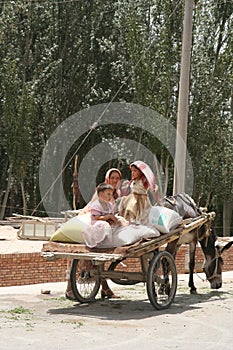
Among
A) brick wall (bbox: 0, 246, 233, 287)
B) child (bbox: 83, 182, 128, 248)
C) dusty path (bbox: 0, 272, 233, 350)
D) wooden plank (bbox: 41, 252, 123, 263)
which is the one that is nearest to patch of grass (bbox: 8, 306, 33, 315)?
dusty path (bbox: 0, 272, 233, 350)

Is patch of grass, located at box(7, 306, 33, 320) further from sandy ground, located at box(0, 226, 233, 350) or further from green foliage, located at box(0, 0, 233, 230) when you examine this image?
green foliage, located at box(0, 0, 233, 230)

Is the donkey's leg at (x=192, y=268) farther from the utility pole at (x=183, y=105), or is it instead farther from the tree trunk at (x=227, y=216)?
the tree trunk at (x=227, y=216)

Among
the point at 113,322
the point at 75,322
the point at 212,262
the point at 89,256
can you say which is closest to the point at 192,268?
the point at 212,262

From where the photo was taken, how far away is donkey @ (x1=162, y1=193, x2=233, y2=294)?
9.95 metres

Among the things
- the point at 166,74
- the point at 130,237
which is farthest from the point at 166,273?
the point at 166,74

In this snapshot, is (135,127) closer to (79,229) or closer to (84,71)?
(84,71)

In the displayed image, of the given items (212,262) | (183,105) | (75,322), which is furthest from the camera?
(183,105)

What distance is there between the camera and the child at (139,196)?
350 inches

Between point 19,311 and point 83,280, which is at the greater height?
point 83,280

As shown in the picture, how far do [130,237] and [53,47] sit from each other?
64.3ft

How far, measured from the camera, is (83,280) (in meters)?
9.13

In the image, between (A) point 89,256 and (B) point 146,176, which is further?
(B) point 146,176

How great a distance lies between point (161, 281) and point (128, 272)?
39 cm

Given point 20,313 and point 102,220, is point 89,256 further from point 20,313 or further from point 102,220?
point 20,313
